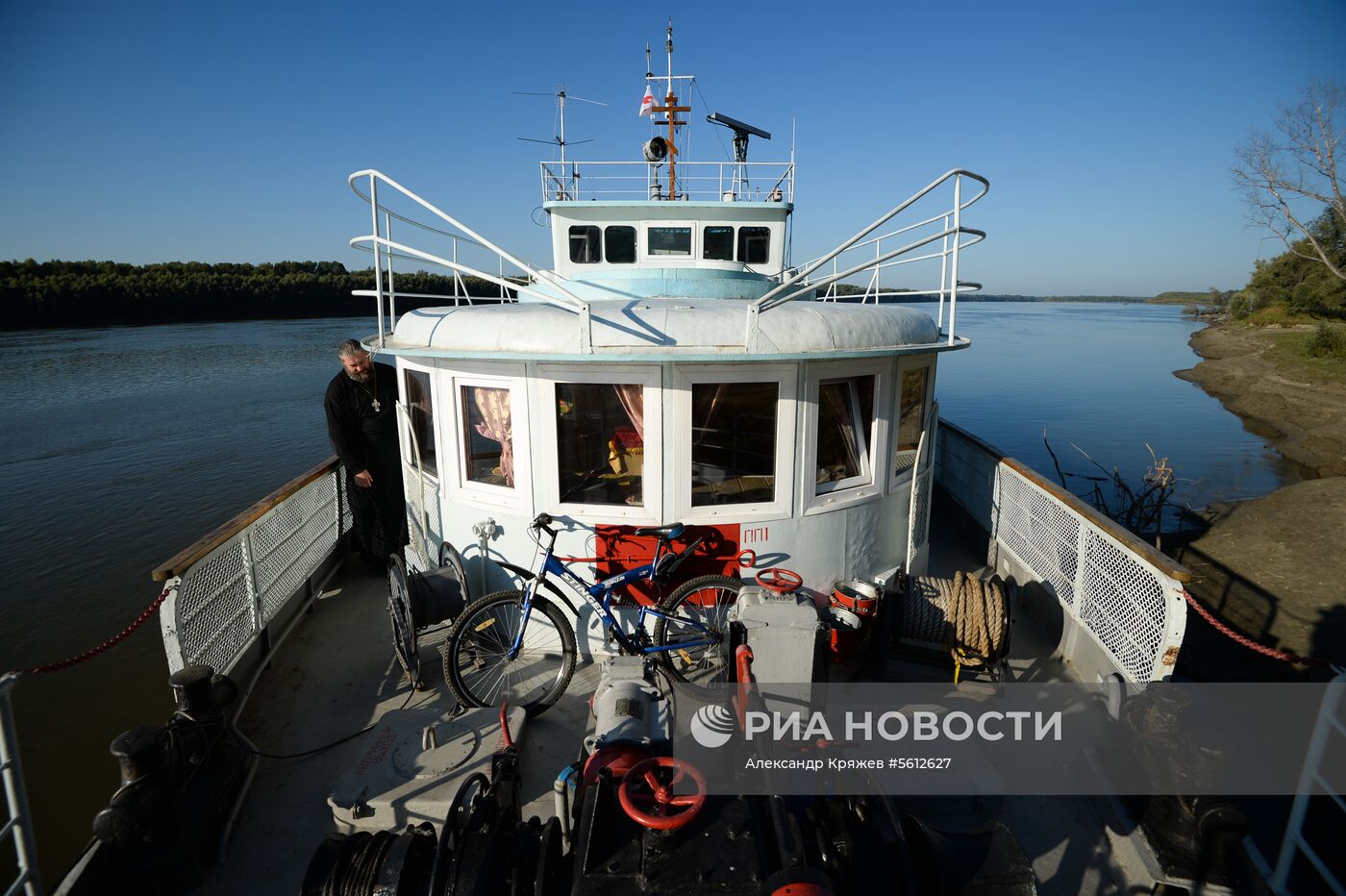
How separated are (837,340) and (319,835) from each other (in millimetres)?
4367

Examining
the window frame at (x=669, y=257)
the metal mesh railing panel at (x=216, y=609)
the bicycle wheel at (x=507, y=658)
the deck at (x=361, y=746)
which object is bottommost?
the deck at (x=361, y=746)

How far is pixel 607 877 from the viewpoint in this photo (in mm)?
2461

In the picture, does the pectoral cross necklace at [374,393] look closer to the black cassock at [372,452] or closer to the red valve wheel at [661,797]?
the black cassock at [372,452]

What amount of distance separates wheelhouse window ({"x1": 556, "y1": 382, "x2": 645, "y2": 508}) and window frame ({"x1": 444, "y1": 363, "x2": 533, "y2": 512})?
274 mm

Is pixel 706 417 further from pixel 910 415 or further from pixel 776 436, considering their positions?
pixel 910 415

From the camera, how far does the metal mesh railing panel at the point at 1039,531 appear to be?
5.56m

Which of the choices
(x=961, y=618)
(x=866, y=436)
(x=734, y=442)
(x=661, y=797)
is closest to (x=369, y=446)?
(x=734, y=442)

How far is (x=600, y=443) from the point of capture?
16.4 ft

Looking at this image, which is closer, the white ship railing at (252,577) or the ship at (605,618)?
the ship at (605,618)

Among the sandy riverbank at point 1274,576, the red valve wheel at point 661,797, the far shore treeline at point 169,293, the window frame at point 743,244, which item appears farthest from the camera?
the far shore treeline at point 169,293

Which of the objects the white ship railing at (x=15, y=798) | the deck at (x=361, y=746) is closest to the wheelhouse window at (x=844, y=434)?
the deck at (x=361, y=746)

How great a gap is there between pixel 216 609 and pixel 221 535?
513mm

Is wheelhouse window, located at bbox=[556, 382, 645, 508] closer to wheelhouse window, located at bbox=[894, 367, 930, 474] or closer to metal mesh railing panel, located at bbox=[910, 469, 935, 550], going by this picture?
wheelhouse window, located at bbox=[894, 367, 930, 474]

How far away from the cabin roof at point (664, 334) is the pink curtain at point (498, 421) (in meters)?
0.47
